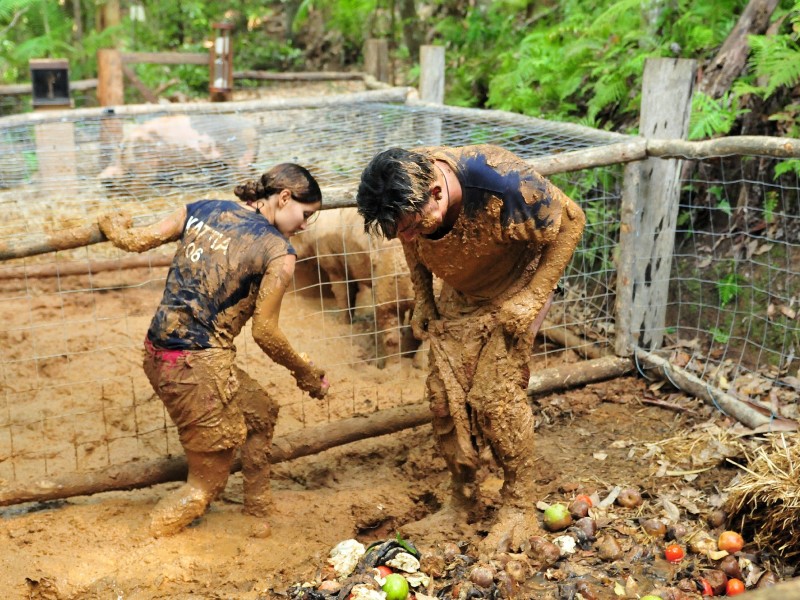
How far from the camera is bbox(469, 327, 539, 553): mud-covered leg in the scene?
3609 mm

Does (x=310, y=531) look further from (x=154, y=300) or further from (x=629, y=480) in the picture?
(x=154, y=300)

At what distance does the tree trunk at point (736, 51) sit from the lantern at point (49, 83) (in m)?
6.54

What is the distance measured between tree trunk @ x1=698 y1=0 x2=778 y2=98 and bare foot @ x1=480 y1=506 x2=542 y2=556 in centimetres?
416

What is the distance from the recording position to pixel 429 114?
6812 mm

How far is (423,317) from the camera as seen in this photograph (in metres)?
3.83

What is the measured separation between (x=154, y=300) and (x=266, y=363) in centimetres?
152

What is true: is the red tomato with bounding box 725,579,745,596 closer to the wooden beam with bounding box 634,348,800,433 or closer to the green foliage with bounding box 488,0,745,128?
the wooden beam with bounding box 634,348,800,433

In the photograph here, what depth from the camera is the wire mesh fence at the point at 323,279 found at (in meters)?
5.13

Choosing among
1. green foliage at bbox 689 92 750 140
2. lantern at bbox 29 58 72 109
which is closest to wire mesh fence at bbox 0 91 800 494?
green foliage at bbox 689 92 750 140

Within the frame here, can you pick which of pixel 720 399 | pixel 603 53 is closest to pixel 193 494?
pixel 720 399

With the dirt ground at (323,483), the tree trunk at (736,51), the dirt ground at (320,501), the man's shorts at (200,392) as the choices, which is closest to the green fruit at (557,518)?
the dirt ground at (323,483)

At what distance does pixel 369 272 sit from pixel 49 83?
5076 millimetres

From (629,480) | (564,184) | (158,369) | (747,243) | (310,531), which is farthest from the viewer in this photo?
(564,184)

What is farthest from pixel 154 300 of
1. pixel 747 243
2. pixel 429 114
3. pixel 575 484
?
pixel 747 243
